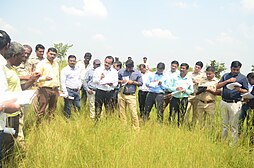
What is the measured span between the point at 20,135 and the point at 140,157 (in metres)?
2.02

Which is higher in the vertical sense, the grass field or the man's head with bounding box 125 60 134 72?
the man's head with bounding box 125 60 134 72

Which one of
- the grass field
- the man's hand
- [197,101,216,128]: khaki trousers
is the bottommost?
the grass field

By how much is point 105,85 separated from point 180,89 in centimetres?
189

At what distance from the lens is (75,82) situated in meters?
6.98

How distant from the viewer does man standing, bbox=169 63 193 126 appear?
22.0 feet

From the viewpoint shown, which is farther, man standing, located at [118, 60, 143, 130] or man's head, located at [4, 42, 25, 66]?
man standing, located at [118, 60, 143, 130]

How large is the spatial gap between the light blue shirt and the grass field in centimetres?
141

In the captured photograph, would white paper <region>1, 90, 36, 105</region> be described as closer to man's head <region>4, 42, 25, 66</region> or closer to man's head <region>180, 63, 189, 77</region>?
man's head <region>4, 42, 25, 66</region>

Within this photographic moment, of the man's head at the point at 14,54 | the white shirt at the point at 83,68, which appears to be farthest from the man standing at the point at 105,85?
the man's head at the point at 14,54

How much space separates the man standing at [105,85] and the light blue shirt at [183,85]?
1.52 m

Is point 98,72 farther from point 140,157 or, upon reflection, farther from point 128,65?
point 140,157

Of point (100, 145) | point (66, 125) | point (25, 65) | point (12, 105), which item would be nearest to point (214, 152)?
point (100, 145)

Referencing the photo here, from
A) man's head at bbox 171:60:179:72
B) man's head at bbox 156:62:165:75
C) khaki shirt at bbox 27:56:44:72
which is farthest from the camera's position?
man's head at bbox 171:60:179:72

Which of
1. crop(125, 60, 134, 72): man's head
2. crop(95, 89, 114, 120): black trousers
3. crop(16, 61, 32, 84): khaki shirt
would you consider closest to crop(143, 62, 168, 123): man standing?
crop(125, 60, 134, 72): man's head
